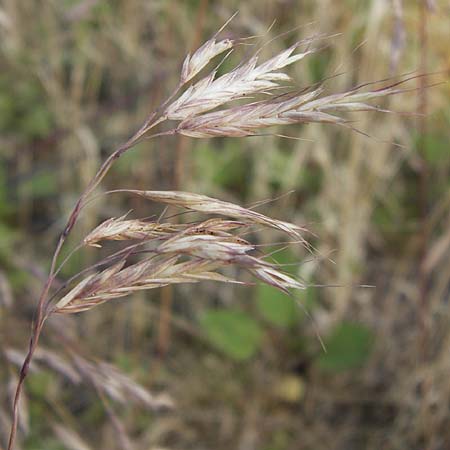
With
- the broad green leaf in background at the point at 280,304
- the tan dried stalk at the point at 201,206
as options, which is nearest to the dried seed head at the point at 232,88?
the tan dried stalk at the point at 201,206

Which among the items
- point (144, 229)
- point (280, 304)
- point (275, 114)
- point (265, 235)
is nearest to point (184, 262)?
point (144, 229)

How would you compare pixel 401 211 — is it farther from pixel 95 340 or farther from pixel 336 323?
pixel 95 340

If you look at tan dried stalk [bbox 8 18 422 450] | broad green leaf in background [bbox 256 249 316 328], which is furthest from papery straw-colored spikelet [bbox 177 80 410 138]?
broad green leaf in background [bbox 256 249 316 328]

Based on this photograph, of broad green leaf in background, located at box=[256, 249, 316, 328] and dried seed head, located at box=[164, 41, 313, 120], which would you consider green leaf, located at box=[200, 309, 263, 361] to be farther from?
dried seed head, located at box=[164, 41, 313, 120]

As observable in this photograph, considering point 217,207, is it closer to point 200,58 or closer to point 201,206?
point 201,206

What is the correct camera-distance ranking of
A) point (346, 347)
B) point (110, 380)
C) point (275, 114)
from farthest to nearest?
1. point (346, 347)
2. point (110, 380)
3. point (275, 114)

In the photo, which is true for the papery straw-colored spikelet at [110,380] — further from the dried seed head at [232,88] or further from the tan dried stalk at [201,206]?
the dried seed head at [232,88]

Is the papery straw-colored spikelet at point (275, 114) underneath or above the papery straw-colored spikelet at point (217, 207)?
above

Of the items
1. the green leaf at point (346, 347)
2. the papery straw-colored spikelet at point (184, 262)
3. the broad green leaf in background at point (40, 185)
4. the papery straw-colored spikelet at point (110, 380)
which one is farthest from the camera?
the broad green leaf in background at point (40, 185)
